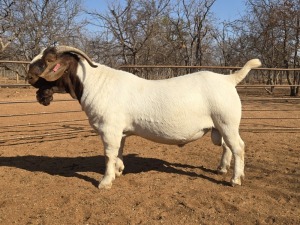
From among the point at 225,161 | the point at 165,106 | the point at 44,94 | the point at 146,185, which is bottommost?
the point at 146,185

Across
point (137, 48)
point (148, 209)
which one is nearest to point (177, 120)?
point (148, 209)

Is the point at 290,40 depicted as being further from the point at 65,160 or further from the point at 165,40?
the point at 65,160

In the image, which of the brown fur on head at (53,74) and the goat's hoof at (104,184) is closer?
the brown fur on head at (53,74)

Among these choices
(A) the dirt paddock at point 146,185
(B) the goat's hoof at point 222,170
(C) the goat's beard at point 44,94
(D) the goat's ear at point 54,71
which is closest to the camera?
(A) the dirt paddock at point 146,185

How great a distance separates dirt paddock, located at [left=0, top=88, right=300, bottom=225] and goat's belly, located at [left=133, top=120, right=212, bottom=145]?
656 millimetres

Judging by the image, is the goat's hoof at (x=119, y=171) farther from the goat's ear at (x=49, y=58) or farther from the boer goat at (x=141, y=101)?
the goat's ear at (x=49, y=58)

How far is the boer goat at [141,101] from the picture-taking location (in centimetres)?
432

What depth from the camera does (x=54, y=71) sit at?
4297mm

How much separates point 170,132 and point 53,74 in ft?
5.66

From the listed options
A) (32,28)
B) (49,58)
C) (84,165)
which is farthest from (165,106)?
(32,28)

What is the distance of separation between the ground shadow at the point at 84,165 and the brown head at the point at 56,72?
1372 mm

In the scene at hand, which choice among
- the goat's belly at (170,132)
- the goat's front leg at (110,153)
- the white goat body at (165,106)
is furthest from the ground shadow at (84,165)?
the white goat body at (165,106)

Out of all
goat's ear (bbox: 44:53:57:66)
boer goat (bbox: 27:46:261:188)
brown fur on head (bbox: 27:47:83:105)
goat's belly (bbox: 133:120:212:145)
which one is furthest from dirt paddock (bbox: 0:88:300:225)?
goat's ear (bbox: 44:53:57:66)

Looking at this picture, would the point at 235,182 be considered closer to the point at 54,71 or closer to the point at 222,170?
the point at 222,170
